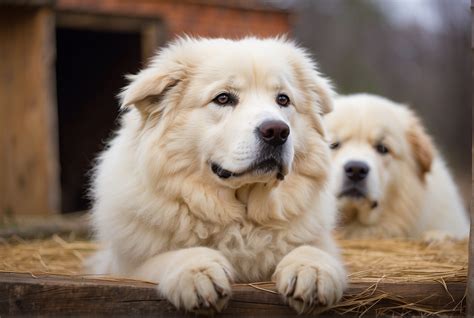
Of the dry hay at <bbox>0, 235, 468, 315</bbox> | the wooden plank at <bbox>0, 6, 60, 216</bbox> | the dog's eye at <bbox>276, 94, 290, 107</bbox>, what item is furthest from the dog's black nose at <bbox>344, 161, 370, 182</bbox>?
the wooden plank at <bbox>0, 6, 60, 216</bbox>

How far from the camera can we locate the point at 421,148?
552 cm

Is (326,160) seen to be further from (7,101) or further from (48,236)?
(7,101)

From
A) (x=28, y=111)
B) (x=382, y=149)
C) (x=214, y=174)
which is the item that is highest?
(x=214, y=174)

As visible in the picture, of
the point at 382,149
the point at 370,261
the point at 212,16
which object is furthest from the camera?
the point at 212,16

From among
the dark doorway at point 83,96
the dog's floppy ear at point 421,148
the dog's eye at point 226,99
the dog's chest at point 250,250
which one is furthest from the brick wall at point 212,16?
the dog's chest at point 250,250

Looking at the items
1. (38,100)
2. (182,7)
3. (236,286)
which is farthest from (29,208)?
(236,286)

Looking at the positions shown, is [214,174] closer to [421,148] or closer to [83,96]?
[421,148]

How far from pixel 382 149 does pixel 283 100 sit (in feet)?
6.72

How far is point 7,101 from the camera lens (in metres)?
7.88

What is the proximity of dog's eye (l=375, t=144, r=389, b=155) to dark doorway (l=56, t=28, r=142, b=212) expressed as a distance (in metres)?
5.92

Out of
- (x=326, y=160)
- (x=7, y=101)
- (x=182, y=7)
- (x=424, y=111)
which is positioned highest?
(x=182, y=7)

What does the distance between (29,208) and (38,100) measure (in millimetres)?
1247

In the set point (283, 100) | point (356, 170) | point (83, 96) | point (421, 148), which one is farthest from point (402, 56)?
point (283, 100)

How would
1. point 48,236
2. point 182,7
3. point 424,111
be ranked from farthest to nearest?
1. point 424,111
2. point 182,7
3. point 48,236
